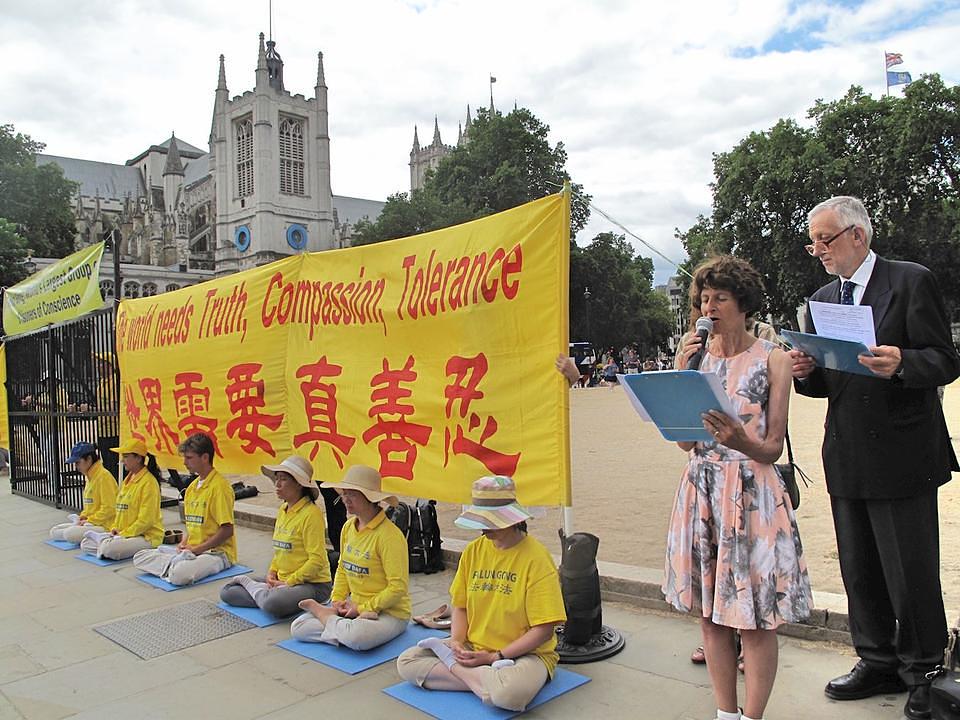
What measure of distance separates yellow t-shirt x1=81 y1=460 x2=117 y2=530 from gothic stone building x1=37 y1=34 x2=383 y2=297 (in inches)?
2637

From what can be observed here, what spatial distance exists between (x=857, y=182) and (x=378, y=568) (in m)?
32.3

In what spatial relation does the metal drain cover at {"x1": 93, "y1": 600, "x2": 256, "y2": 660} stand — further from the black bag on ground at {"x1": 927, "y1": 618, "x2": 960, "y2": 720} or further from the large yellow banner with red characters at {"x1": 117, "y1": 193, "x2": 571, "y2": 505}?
the black bag on ground at {"x1": 927, "y1": 618, "x2": 960, "y2": 720}

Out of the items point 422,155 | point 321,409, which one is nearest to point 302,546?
point 321,409

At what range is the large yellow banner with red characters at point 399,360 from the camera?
3945mm

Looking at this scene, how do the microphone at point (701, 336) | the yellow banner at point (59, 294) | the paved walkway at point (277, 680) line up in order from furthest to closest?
1. the yellow banner at point (59, 294)
2. the paved walkway at point (277, 680)
3. the microphone at point (701, 336)

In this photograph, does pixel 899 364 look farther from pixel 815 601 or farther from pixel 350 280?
pixel 350 280

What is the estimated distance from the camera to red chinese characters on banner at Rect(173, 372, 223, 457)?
6594 millimetres

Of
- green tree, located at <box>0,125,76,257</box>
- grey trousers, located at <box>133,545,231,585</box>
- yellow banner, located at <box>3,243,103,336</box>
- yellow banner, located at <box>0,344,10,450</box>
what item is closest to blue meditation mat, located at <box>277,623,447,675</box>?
grey trousers, located at <box>133,545,231,585</box>

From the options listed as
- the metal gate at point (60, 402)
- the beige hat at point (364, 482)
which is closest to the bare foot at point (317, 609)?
the beige hat at point (364, 482)

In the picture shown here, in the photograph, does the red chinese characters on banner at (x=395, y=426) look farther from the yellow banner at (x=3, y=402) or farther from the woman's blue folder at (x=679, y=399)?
the yellow banner at (x=3, y=402)

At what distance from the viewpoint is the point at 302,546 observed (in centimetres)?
481

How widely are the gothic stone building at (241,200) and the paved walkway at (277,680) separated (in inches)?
2772

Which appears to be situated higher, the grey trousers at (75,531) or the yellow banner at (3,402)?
the yellow banner at (3,402)

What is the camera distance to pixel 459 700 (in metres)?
3.31
